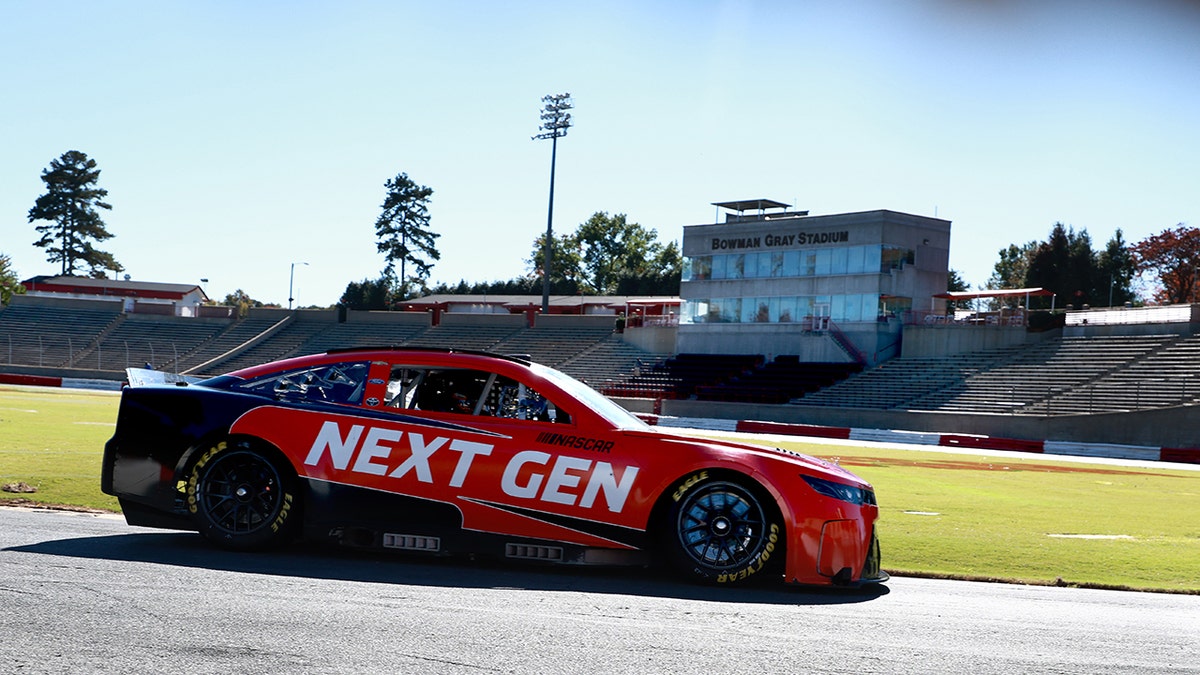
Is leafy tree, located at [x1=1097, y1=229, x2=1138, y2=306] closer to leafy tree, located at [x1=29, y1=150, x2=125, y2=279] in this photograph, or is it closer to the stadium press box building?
the stadium press box building

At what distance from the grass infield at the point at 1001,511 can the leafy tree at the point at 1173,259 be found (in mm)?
64463

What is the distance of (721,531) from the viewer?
24.0 feet

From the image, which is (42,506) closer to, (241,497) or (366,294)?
(241,497)

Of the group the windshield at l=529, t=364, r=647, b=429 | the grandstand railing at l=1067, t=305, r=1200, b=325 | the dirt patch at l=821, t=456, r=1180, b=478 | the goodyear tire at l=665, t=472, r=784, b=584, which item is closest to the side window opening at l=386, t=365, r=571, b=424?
the windshield at l=529, t=364, r=647, b=429

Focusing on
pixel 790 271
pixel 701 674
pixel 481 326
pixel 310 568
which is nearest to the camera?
pixel 701 674

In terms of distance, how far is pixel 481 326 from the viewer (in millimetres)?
67312

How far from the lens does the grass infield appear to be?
29.3ft

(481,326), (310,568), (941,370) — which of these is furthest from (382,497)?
(481,326)

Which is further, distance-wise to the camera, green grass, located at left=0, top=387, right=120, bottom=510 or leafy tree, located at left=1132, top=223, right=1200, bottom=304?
leafy tree, located at left=1132, top=223, right=1200, bottom=304

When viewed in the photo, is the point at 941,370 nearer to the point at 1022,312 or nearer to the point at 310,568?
the point at 1022,312

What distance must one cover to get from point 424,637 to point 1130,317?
46018mm

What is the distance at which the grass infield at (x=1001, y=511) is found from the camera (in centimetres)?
893

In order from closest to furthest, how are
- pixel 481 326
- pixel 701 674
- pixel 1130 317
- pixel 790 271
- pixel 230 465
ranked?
pixel 701 674 < pixel 230 465 < pixel 1130 317 < pixel 790 271 < pixel 481 326

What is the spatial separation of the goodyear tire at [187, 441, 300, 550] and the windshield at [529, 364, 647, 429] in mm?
1922
